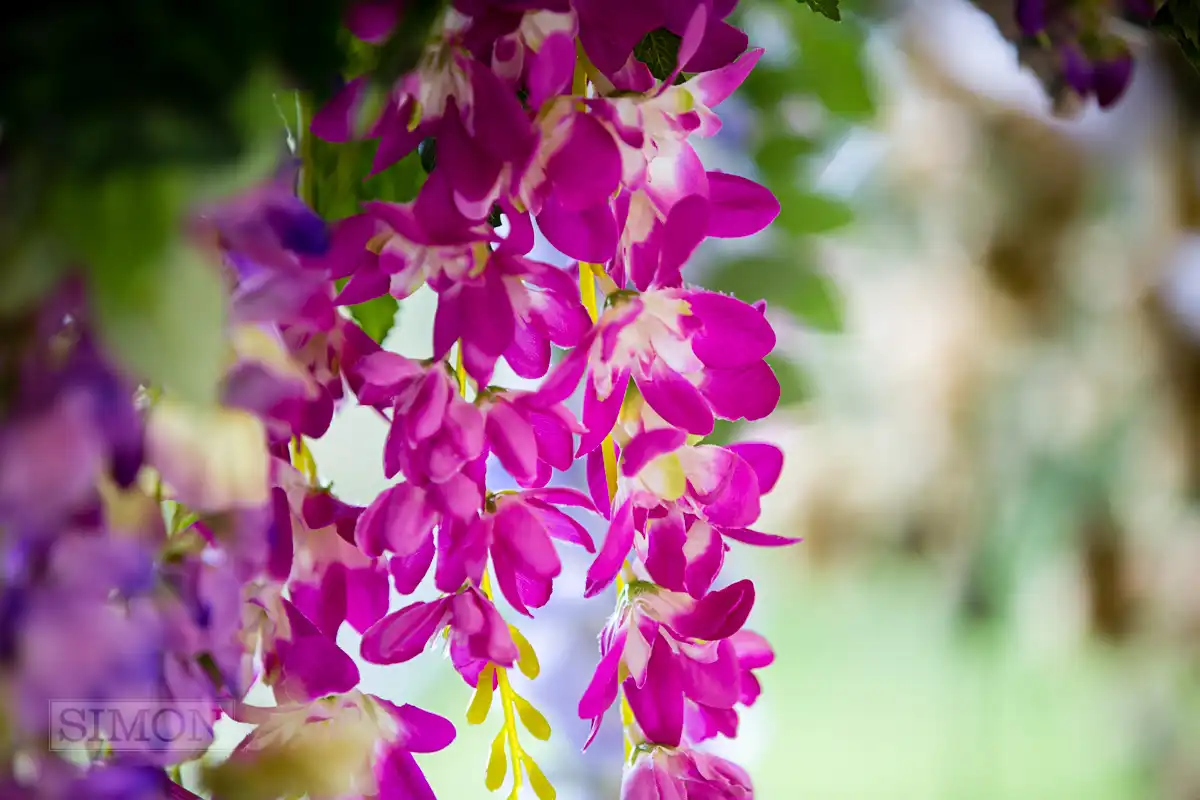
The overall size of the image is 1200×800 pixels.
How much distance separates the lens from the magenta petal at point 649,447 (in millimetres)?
241

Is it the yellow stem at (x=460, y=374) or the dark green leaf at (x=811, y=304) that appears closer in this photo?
the yellow stem at (x=460, y=374)

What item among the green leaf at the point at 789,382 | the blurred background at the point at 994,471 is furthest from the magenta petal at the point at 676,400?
the blurred background at the point at 994,471

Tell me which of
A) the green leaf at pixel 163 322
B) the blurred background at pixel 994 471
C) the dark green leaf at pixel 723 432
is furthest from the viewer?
the blurred background at pixel 994 471

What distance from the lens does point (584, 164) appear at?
0.23 metres

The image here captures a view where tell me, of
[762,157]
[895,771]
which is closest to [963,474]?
[895,771]

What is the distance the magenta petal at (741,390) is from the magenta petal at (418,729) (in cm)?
10

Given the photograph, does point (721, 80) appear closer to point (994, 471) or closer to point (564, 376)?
point (564, 376)

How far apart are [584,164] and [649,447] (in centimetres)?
6

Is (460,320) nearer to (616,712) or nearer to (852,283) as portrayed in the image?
(616,712)

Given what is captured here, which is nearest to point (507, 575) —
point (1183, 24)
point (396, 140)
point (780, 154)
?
point (396, 140)

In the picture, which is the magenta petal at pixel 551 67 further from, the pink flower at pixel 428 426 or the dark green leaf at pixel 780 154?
the dark green leaf at pixel 780 154

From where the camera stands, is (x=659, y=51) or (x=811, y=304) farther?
(x=811, y=304)

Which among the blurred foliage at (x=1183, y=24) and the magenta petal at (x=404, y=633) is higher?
the blurred foliage at (x=1183, y=24)

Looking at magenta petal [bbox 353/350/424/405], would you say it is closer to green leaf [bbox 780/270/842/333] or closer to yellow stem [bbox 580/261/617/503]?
yellow stem [bbox 580/261/617/503]
